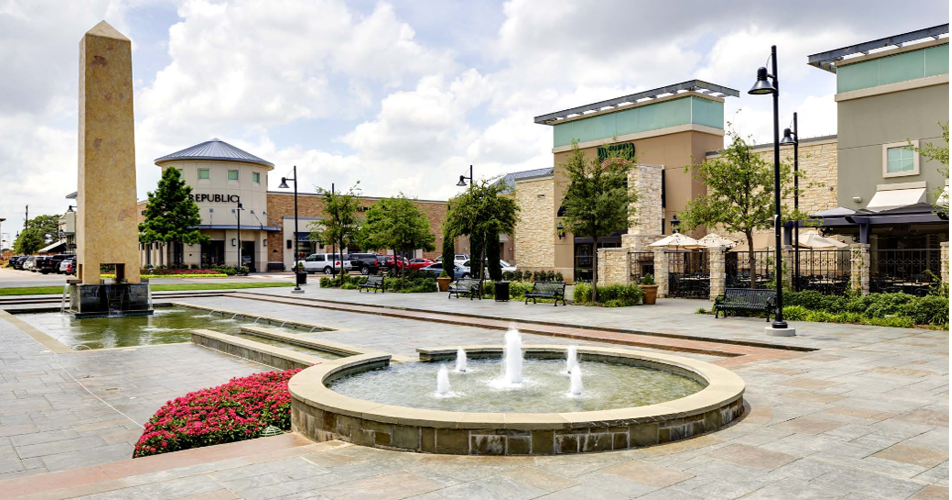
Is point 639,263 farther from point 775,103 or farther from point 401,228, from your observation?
point 775,103

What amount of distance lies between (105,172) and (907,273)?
27569 mm

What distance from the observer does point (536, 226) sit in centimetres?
4128

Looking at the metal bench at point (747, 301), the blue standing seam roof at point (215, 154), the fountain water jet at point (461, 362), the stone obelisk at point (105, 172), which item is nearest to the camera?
the fountain water jet at point (461, 362)

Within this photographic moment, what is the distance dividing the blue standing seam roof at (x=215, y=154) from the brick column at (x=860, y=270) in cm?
5033

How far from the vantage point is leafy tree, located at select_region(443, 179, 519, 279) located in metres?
27.2

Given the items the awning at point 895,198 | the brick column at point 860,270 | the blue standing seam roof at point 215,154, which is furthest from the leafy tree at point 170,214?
the brick column at point 860,270

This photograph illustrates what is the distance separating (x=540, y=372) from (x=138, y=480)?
18.4ft

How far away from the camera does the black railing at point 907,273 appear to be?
19141 mm

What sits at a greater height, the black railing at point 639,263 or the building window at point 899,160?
the building window at point 899,160

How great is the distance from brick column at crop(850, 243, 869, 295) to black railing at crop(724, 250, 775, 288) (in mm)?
2339

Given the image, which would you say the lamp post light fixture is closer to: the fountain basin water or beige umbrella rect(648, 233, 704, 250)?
the fountain basin water

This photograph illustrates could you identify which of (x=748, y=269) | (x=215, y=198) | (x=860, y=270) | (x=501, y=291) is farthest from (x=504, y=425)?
(x=215, y=198)

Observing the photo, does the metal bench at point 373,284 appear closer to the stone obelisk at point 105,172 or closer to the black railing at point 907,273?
the stone obelisk at point 105,172

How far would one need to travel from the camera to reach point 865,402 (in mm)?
7512
